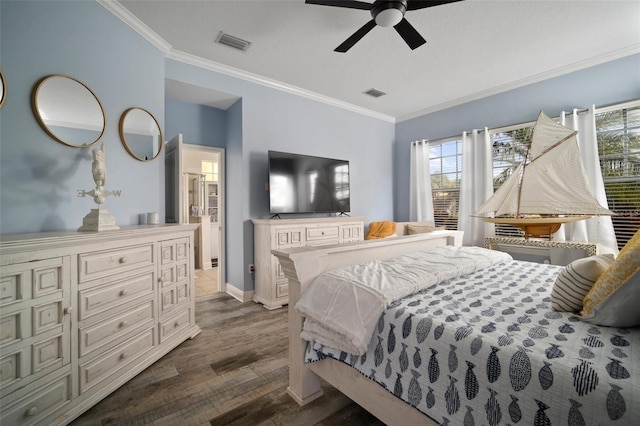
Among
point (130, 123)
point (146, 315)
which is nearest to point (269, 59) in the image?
point (130, 123)

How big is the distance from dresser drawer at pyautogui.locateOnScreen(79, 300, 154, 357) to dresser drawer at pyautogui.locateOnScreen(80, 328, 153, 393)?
7cm

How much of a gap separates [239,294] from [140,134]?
2165mm

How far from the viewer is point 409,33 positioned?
7.25ft

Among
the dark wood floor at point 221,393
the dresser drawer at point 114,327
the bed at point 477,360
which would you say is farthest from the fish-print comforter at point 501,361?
the dresser drawer at point 114,327

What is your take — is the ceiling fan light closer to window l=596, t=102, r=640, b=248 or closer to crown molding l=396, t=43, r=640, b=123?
crown molding l=396, t=43, r=640, b=123

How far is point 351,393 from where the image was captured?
1357mm

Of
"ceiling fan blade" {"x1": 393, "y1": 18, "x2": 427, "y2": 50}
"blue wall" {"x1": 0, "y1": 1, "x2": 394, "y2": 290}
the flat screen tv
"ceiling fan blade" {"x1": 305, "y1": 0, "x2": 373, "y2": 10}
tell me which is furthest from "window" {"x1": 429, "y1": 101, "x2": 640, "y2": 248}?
"blue wall" {"x1": 0, "y1": 1, "x2": 394, "y2": 290}

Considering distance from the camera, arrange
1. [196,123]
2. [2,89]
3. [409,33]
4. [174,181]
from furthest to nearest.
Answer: [196,123], [174,181], [409,33], [2,89]

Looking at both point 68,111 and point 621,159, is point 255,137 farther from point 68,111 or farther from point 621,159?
point 621,159

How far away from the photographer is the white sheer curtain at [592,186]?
3.03 m

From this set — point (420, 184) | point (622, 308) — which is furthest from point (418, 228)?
point (622, 308)

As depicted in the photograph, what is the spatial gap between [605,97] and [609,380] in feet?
12.8

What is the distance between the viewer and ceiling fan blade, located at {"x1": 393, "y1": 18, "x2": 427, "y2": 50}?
212 cm

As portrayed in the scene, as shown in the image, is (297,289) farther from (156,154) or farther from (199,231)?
(199,231)
